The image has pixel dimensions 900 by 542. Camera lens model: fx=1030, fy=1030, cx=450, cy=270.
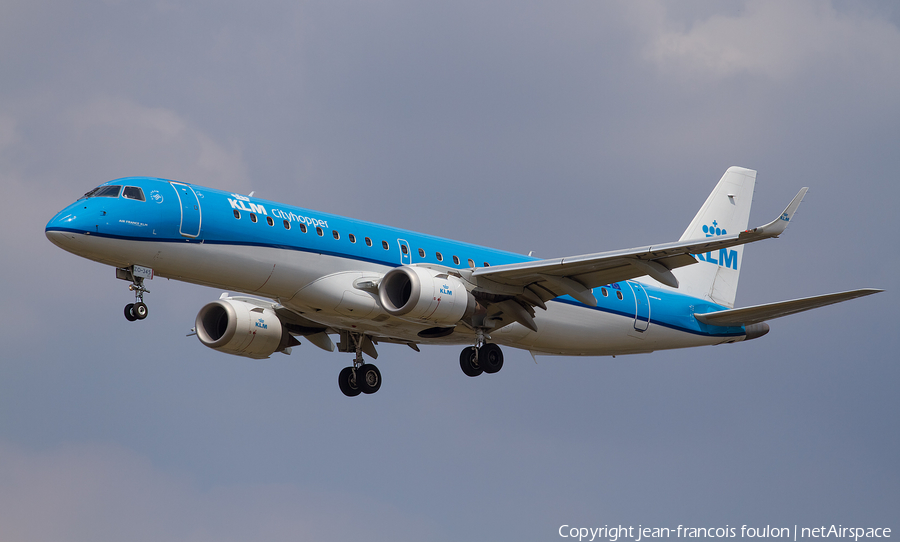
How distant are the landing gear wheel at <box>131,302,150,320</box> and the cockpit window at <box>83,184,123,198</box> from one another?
3003mm

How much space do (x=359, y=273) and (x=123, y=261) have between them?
679 centimetres

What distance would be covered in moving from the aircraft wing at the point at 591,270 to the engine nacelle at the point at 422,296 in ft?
4.90

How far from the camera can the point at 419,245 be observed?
32781mm

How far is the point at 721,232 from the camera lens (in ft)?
141

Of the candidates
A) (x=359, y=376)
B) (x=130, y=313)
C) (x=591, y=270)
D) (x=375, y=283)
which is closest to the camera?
(x=130, y=313)

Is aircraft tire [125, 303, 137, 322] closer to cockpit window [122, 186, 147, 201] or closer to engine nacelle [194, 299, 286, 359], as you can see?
cockpit window [122, 186, 147, 201]

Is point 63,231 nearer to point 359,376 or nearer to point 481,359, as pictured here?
point 359,376

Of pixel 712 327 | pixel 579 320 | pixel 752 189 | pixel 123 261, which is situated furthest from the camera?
pixel 752 189

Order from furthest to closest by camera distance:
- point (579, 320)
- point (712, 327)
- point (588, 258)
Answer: point (712, 327)
point (579, 320)
point (588, 258)

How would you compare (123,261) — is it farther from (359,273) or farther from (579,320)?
(579,320)

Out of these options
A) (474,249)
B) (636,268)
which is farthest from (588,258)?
(474,249)

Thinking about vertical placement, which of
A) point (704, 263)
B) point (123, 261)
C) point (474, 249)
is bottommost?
point (123, 261)

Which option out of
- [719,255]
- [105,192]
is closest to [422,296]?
[105,192]

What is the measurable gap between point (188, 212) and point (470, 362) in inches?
409
